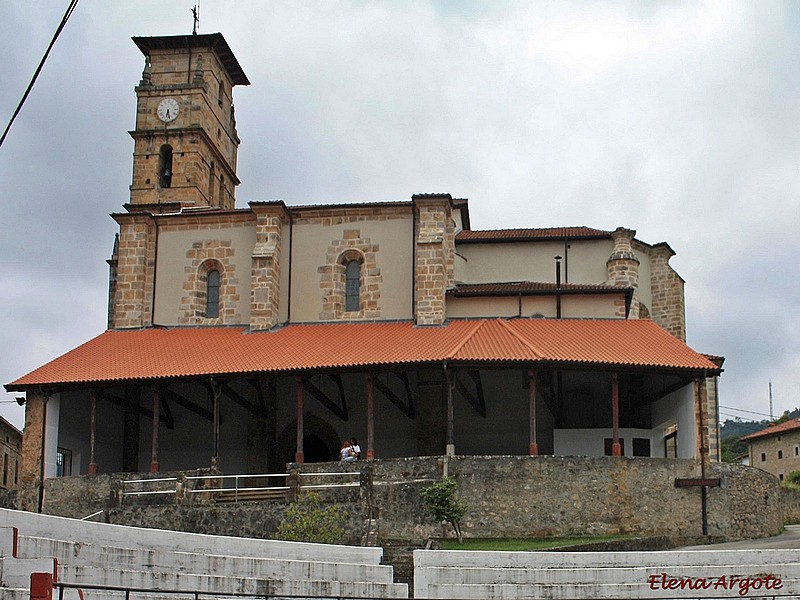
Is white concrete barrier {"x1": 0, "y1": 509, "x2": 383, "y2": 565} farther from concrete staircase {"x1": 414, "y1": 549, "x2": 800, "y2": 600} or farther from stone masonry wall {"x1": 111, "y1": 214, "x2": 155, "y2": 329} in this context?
stone masonry wall {"x1": 111, "y1": 214, "x2": 155, "y2": 329}

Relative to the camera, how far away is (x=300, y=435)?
1260 inches

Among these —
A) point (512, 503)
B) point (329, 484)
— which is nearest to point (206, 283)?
point (329, 484)

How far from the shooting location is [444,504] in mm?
28203

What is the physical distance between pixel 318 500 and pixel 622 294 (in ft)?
40.2

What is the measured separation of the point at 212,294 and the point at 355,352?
24.7 ft

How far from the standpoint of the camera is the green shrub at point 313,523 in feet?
91.8

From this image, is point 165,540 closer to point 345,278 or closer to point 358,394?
point 358,394

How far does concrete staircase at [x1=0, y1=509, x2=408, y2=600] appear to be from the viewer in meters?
16.5

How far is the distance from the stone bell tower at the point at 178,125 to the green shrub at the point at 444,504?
2147 centimetres

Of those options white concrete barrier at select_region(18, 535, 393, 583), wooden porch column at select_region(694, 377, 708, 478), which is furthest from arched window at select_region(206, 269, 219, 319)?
white concrete barrier at select_region(18, 535, 393, 583)

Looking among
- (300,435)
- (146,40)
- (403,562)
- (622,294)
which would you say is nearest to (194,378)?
(300,435)

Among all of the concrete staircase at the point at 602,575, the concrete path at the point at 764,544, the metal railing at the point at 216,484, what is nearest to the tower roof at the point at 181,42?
the metal railing at the point at 216,484

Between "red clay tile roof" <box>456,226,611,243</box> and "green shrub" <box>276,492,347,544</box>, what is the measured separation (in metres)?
14.7

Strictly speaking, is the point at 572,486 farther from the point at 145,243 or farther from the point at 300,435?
the point at 145,243
